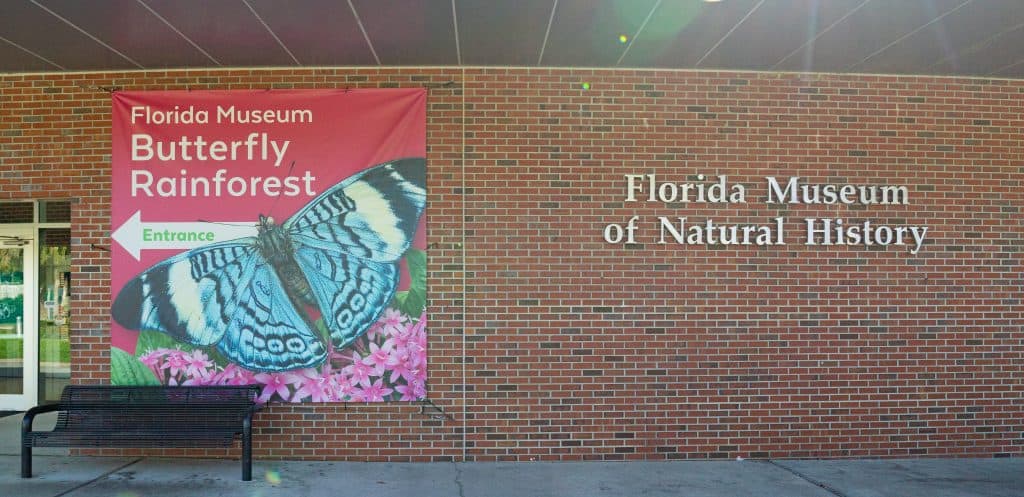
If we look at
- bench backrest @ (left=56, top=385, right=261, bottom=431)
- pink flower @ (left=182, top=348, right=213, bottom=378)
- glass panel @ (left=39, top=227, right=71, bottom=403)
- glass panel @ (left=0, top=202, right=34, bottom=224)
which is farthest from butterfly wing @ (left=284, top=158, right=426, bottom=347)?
glass panel @ (left=0, top=202, right=34, bottom=224)

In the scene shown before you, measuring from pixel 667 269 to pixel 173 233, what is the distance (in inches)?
173

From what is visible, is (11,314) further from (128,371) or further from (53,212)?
(128,371)

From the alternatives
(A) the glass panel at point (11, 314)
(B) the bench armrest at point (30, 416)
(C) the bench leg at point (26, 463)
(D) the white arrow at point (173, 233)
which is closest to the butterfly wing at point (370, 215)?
(D) the white arrow at point (173, 233)

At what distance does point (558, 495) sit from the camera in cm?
607

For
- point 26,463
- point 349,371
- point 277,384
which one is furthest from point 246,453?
point 26,463

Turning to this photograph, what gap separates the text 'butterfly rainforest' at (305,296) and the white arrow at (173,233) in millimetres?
74

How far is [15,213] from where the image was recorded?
9.32 meters

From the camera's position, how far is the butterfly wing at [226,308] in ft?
23.6

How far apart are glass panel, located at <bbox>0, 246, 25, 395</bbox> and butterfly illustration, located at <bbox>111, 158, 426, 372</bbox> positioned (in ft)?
9.81

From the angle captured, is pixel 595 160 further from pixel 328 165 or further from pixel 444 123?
pixel 328 165

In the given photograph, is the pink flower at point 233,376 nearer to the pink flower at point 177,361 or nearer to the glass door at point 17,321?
the pink flower at point 177,361

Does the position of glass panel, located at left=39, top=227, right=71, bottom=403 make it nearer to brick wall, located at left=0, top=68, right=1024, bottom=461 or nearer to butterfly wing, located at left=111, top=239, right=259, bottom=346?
brick wall, located at left=0, top=68, right=1024, bottom=461

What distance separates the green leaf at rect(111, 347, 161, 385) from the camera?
23.7 feet

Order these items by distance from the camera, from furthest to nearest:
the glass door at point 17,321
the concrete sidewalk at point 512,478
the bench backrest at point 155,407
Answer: the glass door at point 17,321
the bench backrest at point 155,407
the concrete sidewalk at point 512,478
